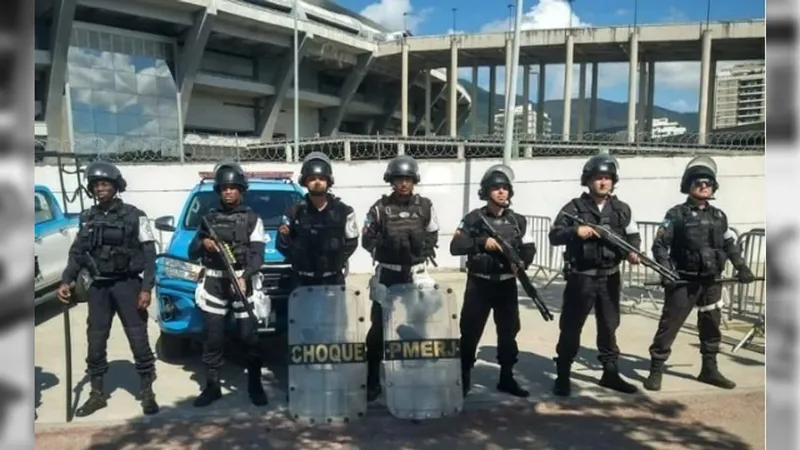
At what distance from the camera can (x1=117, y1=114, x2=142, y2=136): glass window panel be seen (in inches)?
1266

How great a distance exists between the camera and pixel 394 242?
451cm

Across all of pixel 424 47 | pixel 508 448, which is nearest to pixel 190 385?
pixel 508 448

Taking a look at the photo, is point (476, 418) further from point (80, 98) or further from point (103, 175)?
point (80, 98)

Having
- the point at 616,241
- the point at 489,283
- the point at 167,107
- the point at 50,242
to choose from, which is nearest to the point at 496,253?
the point at 489,283

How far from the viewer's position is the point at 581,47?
1586 inches

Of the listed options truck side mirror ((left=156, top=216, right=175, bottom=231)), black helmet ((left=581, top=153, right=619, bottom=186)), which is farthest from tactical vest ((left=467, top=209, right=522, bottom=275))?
truck side mirror ((left=156, top=216, right=175, bottom=231))

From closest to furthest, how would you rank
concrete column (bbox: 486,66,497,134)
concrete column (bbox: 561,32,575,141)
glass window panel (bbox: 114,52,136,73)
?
glass window panel (bbox: 114,52,136,73)
concrete column (bbox: 561,32,575,141)
concrete column (bbox: 486,66,497,134)

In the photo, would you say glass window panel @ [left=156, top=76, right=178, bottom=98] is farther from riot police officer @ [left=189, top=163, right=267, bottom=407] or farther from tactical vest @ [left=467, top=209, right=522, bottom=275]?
tactical vest @ [left=467, top=209, right=522, bottom=275]

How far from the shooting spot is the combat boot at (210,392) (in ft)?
14.6

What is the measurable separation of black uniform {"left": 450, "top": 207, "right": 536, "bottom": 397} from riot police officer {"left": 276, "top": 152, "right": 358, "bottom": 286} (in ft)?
2.88

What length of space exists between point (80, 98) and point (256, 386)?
3100 cm

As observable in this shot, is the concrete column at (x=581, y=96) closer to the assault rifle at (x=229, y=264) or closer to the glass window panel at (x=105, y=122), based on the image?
the glass window panel at (x=105, y=122)

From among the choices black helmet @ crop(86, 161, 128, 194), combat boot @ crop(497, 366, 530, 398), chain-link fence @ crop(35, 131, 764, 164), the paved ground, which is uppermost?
chain-link fence @ crop(35, 131, 764, 164)

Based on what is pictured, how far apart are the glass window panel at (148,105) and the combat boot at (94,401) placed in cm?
3221
